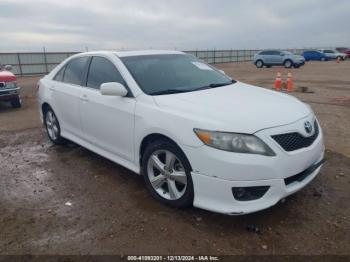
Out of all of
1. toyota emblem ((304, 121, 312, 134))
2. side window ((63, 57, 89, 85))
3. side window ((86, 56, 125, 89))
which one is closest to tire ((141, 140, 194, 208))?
side window ((86, 56, 125, 89))

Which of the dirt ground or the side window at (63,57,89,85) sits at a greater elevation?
the side window at (63,57,89,85)

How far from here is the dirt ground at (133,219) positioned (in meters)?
2.97

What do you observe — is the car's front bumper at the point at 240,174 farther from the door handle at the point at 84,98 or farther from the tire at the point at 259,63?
the tire at the point at 259,63

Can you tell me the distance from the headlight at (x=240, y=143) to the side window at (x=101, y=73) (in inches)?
61.5

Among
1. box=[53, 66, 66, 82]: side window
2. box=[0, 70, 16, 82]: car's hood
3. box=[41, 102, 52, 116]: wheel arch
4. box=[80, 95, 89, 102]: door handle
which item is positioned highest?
box=[53, 66, 66, 82]: side window

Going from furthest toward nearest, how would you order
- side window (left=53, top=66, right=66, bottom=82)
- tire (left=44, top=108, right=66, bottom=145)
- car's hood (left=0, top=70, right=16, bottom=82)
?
car's hood (left=0, top=70, right=16, bottom=82), tire (left=44, top=108, right=66, bottom=145), side window (left=53, top=66, right=66, bottom=82)

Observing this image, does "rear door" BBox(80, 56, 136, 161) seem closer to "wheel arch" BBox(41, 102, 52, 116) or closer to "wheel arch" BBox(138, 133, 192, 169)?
"wheel arch" BBox(138, 133, 192, 169)

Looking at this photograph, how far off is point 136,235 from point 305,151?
1805 millimetres

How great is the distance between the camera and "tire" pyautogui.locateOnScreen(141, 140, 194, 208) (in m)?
3.29

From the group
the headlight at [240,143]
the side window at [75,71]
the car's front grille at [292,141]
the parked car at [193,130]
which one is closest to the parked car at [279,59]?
the parked car at [193,130]

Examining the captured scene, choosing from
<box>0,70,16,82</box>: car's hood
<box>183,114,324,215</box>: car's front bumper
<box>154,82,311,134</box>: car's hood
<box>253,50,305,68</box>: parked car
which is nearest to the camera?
<box>183,114,324,215</box>: car's front bumper

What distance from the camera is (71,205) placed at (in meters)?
3.77

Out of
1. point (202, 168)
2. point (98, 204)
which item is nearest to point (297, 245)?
point (202, 168)

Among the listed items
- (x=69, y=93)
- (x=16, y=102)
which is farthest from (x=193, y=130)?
(x=16, y=102)
